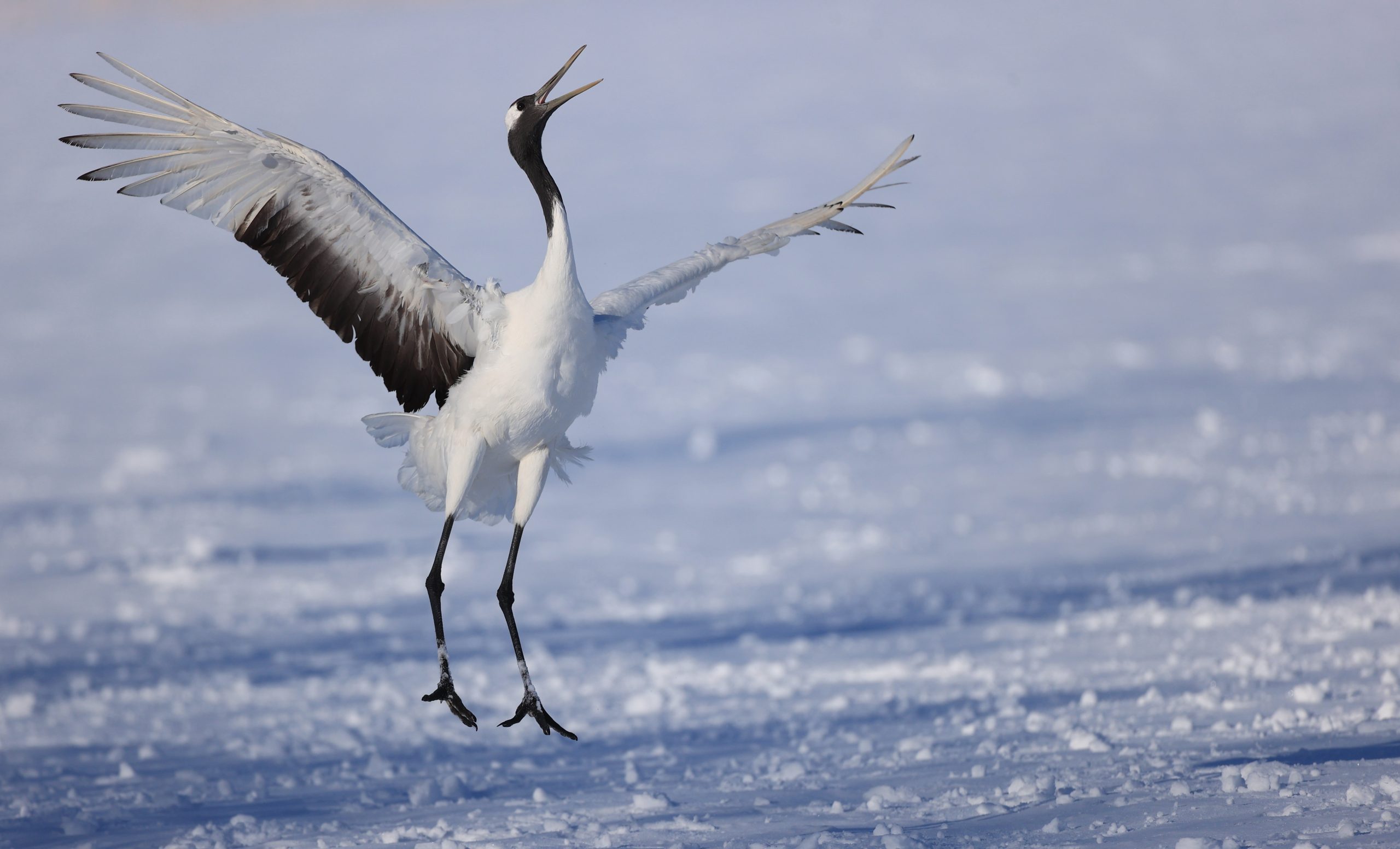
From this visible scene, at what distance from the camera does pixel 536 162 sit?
8148mm

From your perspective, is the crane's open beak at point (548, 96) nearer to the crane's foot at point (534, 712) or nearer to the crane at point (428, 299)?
the crane at point (428, 299)

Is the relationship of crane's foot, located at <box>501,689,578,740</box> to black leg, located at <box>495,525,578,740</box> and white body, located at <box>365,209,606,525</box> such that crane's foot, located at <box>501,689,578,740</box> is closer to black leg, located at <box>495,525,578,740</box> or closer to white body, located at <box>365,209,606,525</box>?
black leg, located at <box>495,525,578,740</box>

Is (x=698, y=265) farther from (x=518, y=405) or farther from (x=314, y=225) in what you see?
(x=314, y=225)

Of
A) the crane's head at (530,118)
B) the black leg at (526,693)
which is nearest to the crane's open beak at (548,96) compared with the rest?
the crane's head at (530,118)

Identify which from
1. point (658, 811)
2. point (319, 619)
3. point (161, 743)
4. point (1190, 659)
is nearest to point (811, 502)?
point (319, 619)

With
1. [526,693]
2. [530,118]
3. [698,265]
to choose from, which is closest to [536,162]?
[530,118]

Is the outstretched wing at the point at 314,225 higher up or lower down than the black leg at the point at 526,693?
higher up

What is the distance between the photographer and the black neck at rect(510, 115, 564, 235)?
802 cm

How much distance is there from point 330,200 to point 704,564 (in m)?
8.23

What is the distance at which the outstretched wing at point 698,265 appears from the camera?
823cm

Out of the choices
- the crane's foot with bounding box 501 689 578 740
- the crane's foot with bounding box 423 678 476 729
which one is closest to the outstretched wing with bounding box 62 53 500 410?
the crane's foot with bounding box 423 678 476 729

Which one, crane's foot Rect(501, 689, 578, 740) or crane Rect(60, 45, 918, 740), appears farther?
crane's foot Rect(501, 689, 578, 740)

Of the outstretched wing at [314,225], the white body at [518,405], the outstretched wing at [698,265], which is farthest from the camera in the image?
the outstretched wing at [698,265]

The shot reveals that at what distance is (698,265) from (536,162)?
3.49 feet
